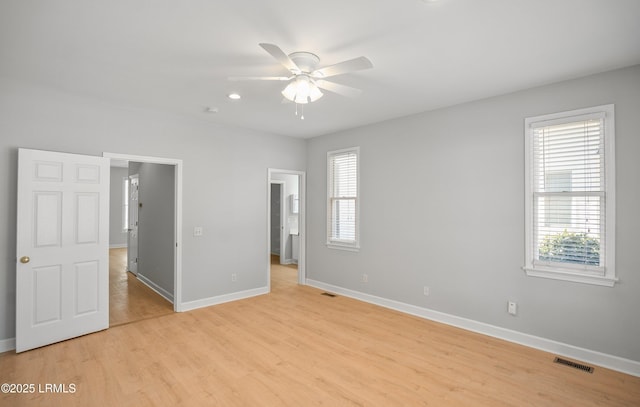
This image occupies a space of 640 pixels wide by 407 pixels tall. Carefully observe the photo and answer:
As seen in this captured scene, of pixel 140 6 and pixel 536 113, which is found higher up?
pixel 140 6

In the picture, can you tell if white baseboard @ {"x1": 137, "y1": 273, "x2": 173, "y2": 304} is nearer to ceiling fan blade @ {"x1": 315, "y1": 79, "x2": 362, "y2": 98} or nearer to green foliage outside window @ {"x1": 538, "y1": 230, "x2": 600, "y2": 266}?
ceiling fan blade @ {"x1": 315, "y1": 79, "x2": 362, "y2": 98}

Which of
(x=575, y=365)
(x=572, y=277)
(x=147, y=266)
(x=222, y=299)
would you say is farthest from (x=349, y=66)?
(x=147, y=266)

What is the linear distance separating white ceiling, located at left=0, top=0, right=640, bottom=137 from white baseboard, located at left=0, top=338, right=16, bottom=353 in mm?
2660

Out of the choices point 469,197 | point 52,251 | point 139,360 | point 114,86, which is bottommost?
point 139,360

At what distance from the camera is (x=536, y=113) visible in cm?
337

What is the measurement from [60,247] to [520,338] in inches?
200

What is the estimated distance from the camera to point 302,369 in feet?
9.58

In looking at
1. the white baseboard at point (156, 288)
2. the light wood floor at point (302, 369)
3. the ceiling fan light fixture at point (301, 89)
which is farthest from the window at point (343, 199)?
the white baseboard at point (156, 288)

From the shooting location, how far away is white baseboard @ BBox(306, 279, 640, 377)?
115 inches

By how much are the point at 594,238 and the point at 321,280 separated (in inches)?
154

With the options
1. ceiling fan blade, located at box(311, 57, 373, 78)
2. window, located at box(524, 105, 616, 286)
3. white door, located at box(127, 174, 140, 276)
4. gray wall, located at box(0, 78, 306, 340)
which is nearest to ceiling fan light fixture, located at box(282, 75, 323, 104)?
ceiling fan blade, located at box(311, 57, 373, 78)

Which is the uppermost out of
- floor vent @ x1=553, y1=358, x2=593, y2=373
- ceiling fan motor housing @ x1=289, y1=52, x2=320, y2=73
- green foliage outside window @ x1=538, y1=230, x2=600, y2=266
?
ceiling fan motor housing @ x1=289, y1=52, x2=320, y2=73

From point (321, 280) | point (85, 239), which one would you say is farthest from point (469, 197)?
point (85, 239)

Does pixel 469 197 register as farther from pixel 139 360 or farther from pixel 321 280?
pixel 139 360
